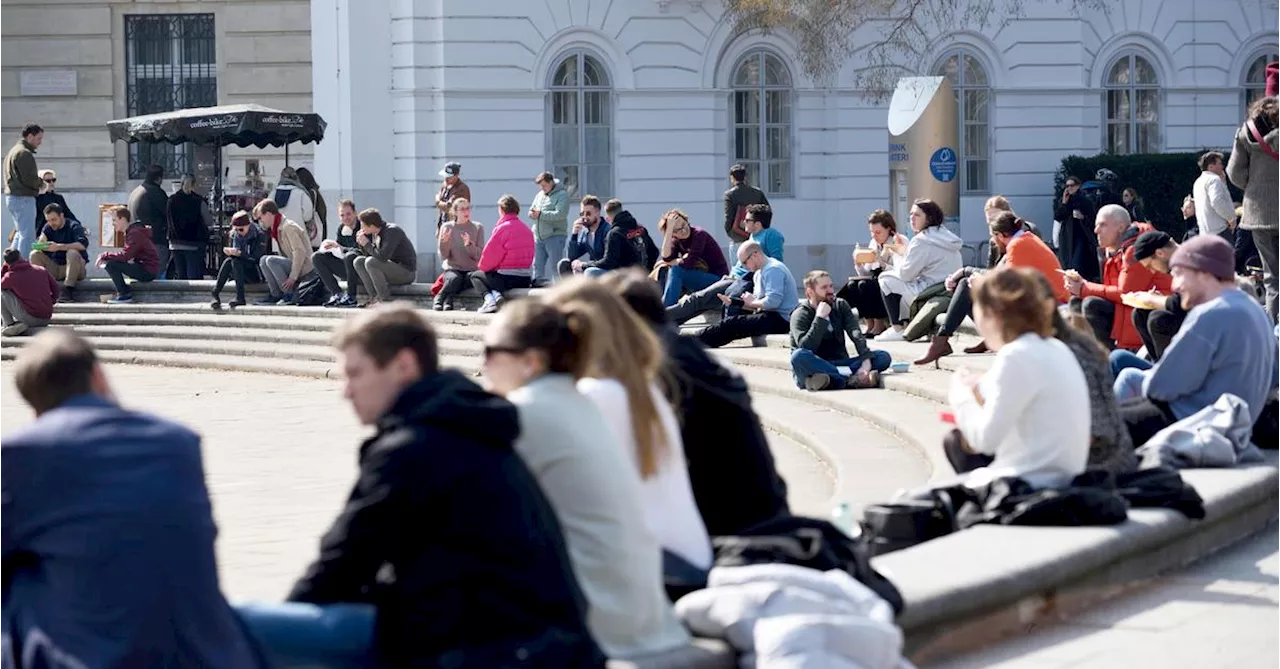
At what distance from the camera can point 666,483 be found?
20.8ft

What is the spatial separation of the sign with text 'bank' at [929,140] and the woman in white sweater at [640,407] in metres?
18.0

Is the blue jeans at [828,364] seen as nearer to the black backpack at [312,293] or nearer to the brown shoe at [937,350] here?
the brown shoe at [937,350]

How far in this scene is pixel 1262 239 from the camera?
1446cm

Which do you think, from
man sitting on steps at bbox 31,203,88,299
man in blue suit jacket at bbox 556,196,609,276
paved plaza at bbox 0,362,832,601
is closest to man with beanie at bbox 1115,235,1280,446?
paved plaza at bbox 0,362,832,601

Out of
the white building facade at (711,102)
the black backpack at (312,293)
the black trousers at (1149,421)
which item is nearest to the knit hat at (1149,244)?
the black trousers at (1149,421)

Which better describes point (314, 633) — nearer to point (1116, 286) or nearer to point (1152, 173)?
point (1116, 286)

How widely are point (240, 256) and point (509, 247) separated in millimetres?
4725

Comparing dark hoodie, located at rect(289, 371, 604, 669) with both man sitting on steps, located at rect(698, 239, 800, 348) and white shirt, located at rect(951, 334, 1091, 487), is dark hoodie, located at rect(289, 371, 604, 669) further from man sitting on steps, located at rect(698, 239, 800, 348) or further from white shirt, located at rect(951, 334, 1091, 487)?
man sitting on steps, located at rect(698, 239, 800, 348)

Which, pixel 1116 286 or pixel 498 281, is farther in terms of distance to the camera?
pixel 498 281

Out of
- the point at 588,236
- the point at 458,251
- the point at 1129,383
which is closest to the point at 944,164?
the point at 588,236

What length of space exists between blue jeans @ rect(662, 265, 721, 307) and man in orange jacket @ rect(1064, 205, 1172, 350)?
18.6 feet

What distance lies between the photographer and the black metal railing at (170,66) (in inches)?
1430

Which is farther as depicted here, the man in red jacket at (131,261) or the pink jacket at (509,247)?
the man in red jacket at (131,261)

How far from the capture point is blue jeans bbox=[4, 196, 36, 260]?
27.2 meters
